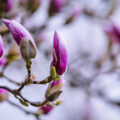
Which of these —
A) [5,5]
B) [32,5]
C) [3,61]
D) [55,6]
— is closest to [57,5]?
[55,6]

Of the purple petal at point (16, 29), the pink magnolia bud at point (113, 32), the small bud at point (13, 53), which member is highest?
the purple petal at point (16, 29)

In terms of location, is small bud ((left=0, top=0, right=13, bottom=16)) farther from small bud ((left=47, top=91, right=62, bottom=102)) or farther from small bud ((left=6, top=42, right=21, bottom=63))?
small bud ((left=47, top=91, right=62, bottom=102))

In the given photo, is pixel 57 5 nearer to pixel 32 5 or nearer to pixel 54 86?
pixel 32 5

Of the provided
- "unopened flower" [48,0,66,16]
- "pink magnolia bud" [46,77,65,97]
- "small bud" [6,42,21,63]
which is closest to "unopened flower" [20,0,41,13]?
"unopened flower" [48,0,66,16]

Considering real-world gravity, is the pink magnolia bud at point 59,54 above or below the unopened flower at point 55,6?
above

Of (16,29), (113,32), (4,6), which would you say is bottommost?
(113,32)

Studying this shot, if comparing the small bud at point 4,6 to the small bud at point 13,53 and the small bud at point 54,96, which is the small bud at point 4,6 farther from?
the small bud at point 54,96

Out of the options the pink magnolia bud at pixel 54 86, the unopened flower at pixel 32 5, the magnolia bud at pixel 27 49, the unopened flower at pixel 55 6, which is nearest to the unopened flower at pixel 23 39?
the magnolia bud at pixel 27 49
